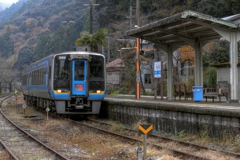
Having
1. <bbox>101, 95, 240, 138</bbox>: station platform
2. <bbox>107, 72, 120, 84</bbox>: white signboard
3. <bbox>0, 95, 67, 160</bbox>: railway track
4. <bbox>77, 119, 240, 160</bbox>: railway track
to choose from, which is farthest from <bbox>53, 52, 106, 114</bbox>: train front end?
<bbox>107, 72, 120, 84</bbox>: white signboard

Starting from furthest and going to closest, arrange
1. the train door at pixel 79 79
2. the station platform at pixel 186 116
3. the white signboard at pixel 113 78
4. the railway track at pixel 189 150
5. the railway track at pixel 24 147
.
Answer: the white signboard at pixel 113 78 → the train door at pixel 79 79 → the station platform at pixel 186 116 → the railway track at pixel 24 147 → the railway track at pixel 189 150

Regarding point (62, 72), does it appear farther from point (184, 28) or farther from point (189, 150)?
point (189, 150)

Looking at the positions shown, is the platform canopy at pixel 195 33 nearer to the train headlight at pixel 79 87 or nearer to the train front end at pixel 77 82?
the train front end at pixel 77 82

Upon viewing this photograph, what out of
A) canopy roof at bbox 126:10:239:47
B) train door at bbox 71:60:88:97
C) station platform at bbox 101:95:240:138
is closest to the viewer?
station platform at bbox 101:95:240:138

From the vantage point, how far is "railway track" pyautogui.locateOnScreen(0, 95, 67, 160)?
895 centimetres

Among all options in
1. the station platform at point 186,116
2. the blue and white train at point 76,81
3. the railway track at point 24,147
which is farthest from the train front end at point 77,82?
the railway track at point 24,147

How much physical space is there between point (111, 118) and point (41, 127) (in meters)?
3.84

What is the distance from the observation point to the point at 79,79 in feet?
53.5

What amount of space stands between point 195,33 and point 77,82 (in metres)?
5.67

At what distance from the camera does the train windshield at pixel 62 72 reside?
1632cm

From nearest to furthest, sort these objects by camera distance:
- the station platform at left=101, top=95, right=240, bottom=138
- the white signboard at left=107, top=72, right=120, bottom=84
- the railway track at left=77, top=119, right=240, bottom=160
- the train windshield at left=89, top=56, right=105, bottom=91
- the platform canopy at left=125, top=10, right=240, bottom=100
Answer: the railway track at left=77, top=119, right=240, bottom=160 < the station platform at left=101, top=95, right=240, bottom=138 < the platform canopy at left=125, top=10, right=240, bottom=100 < the train windshield at left=89, top=56, right=105, bottom=91 < the white signboard at left=107, top=72, right=120, bottom=84

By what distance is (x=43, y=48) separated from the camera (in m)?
86.9

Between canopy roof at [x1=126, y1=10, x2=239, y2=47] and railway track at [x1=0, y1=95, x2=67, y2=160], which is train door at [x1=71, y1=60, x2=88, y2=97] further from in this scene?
railway track at [x1=0, y1=95, x2=67, y2=160]

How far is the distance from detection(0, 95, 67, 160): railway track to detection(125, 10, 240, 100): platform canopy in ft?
21.6
